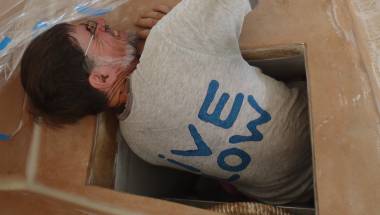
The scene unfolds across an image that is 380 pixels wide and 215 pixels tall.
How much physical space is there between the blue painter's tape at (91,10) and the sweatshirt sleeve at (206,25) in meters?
0.27

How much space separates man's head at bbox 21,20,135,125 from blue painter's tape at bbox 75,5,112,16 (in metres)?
0.08

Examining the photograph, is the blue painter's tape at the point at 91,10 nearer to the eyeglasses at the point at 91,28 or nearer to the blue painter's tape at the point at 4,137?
the eyeglasses at the point at 91,28

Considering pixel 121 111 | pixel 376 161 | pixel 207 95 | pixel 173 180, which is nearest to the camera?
pixel 376 161

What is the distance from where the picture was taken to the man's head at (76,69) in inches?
30.4

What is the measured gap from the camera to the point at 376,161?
2.01 feet

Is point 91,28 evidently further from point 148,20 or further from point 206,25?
point 206,25

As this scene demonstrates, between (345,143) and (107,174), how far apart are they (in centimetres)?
52

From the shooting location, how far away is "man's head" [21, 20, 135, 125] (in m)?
0.77

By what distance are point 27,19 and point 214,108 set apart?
0.46 metres

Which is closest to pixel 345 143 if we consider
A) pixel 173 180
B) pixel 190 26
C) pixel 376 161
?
pixel 376 161

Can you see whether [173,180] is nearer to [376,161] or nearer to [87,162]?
[87,162]

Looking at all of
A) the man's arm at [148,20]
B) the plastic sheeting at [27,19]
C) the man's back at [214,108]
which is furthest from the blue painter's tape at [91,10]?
the man's back at [214,108]

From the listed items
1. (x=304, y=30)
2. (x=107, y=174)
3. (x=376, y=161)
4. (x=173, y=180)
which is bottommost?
(x=173, y=180)

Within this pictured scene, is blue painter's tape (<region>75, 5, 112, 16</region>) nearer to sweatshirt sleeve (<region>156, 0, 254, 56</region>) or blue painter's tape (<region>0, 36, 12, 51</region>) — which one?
blue painter's tape (<region>0, 36, 12, 51</region>)
